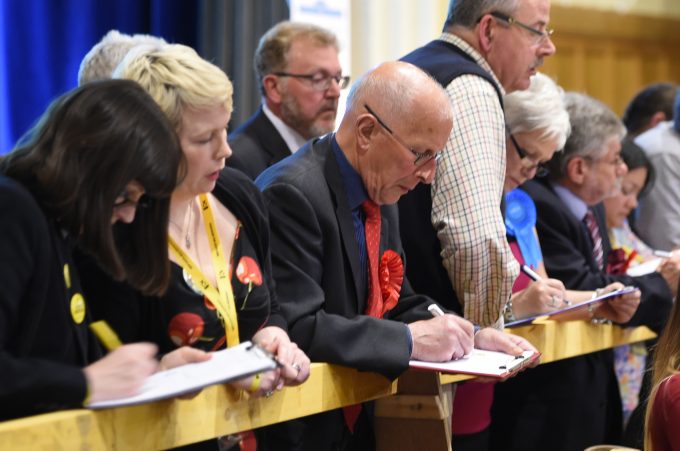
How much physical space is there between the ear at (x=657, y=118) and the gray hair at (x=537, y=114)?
226cm

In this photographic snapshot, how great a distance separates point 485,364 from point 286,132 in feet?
6.15

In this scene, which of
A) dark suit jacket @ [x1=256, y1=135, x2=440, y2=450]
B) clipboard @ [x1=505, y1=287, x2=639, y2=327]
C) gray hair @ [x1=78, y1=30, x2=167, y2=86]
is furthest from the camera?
clipboard @ [x1=505, y1=287, x2=639, y2=327]

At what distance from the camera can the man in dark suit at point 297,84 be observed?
429 centimetres

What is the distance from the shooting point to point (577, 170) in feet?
12.9

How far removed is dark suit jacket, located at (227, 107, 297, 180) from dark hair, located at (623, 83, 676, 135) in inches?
93.7

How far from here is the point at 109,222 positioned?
2008 millimetres

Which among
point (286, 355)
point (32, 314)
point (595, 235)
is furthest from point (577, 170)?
point (32, 314)

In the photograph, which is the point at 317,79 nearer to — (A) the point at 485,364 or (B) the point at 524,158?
(B) the point at 524,158

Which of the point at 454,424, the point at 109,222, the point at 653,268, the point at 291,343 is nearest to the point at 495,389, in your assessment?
the point at 454,424

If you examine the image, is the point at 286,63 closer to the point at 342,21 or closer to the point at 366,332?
the point at 342,21

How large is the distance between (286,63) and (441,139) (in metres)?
1.71

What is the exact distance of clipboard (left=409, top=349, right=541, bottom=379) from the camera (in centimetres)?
252

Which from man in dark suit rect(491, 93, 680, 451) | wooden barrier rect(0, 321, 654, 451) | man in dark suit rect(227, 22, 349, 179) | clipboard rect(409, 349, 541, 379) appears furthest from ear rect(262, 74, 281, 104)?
clipboard rect(409, 349, 541, 379)

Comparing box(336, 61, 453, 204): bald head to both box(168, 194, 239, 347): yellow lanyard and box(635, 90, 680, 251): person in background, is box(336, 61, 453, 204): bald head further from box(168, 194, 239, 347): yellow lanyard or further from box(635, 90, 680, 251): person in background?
box(635, 90, 680, 251): person in background
